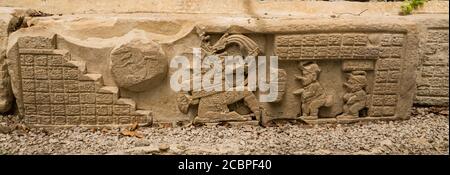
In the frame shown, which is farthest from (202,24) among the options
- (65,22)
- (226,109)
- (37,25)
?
(37,25)

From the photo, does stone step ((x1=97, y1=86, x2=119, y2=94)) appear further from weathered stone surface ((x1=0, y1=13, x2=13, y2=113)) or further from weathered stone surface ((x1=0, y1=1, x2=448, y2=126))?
weathered stone surface ((x1=0, y1=13, x2=13, y2=113))

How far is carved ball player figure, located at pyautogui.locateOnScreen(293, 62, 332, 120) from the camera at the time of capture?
3.41 m

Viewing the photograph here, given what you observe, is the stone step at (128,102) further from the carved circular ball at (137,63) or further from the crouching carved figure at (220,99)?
the crouching carved figure at (220,99)

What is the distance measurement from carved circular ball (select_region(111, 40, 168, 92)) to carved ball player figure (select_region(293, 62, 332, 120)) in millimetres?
1099

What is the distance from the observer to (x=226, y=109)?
346 centimetres

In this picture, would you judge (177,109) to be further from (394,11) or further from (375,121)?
(394,11)

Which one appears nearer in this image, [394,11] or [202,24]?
[202,24]

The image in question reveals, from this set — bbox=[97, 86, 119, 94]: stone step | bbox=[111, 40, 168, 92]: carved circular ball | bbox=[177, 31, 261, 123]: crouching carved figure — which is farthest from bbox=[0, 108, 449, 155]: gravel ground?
bbox=[111, 40, 168, 92]: carved circular ball

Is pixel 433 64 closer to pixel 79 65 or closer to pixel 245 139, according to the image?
pixel 245 139

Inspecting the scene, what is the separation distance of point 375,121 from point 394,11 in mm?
964

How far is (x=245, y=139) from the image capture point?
10.7ft

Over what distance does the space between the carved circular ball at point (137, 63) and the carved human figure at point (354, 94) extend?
58.2 inches

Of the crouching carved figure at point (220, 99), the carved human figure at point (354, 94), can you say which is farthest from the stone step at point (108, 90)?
the carved human figure at point (354, 94)

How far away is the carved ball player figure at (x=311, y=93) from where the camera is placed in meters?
3.41
